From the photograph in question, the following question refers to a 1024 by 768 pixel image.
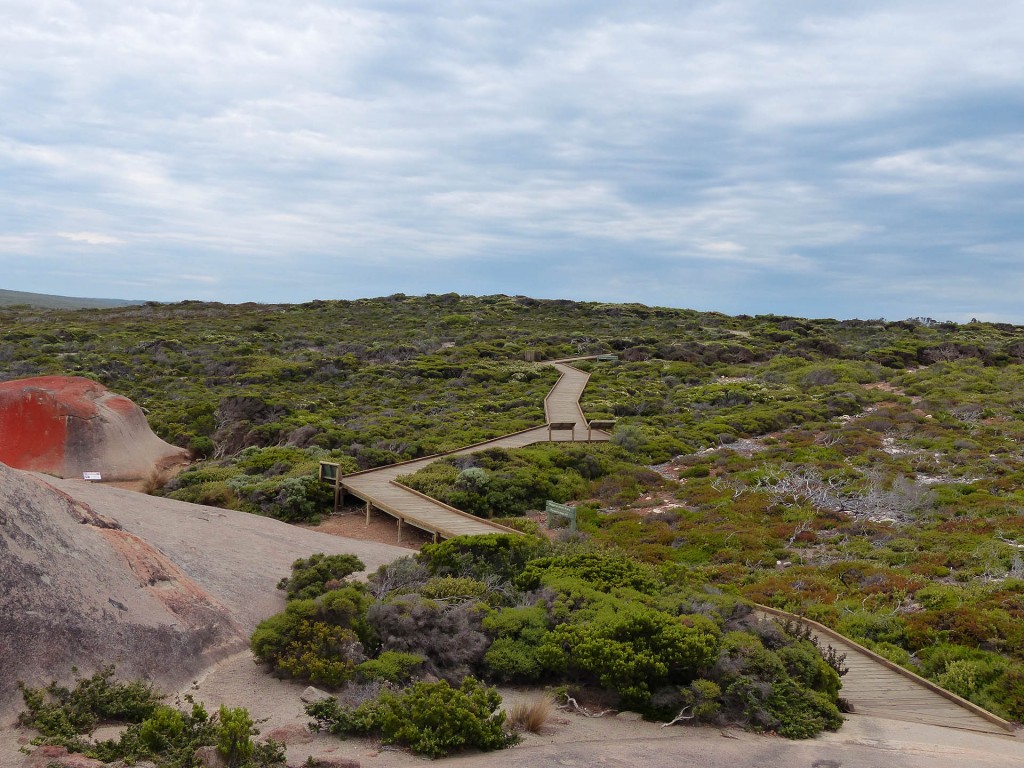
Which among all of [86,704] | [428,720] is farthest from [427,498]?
[86,704]

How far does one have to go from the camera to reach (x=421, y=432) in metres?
26.3

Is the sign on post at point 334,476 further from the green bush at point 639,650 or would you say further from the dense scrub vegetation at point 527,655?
the green bush at point 639,650

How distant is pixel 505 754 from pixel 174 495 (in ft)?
49.5

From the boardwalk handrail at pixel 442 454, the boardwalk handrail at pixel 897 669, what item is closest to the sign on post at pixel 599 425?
the boardwalk handrail at pixel 442 454

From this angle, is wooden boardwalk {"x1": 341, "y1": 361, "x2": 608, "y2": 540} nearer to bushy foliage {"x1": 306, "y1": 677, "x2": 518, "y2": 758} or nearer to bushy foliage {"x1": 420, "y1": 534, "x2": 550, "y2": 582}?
bushy foliage {"x1": 420, "y1": 534, "x2": 550, "y2": 582}

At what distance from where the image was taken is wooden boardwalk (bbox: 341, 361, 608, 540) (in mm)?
15805

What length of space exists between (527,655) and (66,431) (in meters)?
15.7

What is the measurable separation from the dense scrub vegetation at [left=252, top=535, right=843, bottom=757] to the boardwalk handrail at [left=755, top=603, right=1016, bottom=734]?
2.71 feet

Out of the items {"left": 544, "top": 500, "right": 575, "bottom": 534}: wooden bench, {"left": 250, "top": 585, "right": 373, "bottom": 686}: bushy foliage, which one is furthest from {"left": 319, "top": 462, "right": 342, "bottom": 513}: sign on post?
{"left": 250, "top": 585, "right": 373, "bottom": 686}: bushy foliage

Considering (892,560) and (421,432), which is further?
(421,432)

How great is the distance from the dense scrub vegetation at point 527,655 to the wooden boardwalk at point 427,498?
13.7 feet

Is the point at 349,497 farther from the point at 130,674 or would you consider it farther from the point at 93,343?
the point at 93,343

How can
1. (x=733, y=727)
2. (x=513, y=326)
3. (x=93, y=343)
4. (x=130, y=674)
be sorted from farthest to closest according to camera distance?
1. (x=513, y=326)
2. (x=93, y=343)
3. (x=733, y=727)
4. (x=130, y=674)

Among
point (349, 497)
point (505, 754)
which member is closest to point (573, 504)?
point (349, 497)
